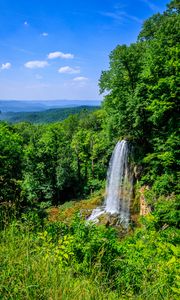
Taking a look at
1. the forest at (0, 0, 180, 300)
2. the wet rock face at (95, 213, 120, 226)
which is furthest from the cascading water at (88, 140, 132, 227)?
the forest at (0, 0, 180, 300)

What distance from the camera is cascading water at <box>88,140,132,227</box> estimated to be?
19.4m

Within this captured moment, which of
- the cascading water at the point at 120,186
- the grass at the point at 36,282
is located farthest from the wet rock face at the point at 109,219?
the grass at the point at 36,282

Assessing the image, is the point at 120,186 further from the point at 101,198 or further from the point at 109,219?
the point at 101,198

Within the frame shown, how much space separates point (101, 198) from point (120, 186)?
3986mm

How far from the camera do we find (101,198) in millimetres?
23531

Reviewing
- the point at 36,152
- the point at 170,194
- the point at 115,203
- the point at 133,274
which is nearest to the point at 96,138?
the point at 36,152

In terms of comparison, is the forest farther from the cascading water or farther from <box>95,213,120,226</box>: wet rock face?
<box>95,213,120,226</box>: wet rock face

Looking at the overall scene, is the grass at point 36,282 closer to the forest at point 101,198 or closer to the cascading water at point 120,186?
the forest at point 101,198

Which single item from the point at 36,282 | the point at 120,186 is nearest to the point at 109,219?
the point at 120,186

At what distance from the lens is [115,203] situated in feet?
67.7

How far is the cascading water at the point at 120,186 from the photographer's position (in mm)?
19391

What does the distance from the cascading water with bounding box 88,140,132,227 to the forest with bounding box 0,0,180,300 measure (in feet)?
2.29

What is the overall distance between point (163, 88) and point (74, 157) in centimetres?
2504

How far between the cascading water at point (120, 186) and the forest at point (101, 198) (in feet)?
2.29
